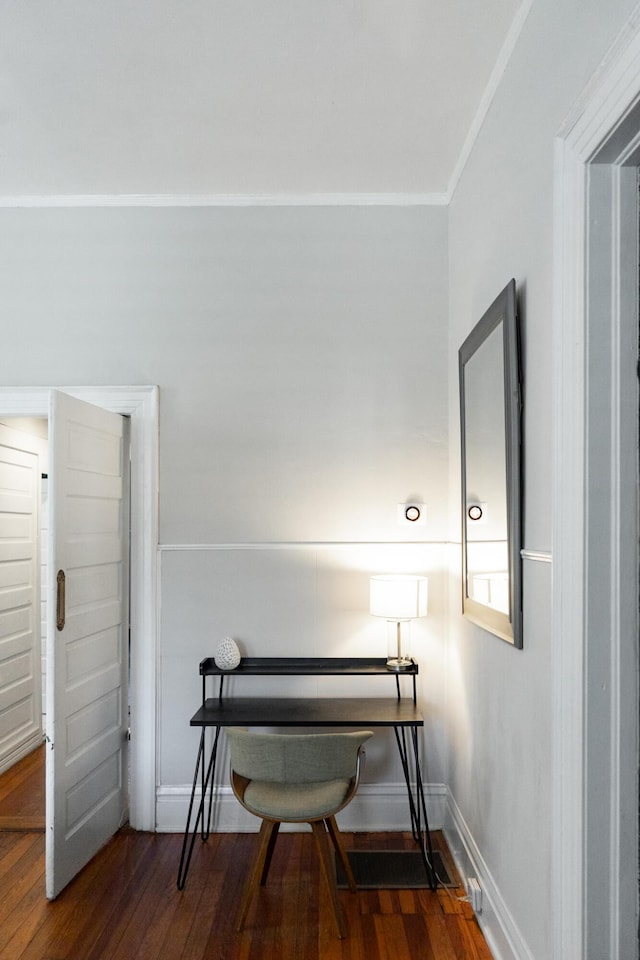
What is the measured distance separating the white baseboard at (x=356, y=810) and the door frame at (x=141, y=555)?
80 millimetres

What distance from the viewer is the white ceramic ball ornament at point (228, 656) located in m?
3.30

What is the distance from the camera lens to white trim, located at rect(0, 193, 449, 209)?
11.6 feet

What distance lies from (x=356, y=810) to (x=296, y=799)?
931 mm

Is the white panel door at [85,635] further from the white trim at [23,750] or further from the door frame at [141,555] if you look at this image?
the white trim at [23,750]

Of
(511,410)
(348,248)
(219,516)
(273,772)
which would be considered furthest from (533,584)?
(348,248)

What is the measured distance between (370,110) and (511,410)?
1.39 m

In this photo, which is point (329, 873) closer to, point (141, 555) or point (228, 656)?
point (228, 656)

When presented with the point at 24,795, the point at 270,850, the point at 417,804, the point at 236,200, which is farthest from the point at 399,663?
the point at 236,200

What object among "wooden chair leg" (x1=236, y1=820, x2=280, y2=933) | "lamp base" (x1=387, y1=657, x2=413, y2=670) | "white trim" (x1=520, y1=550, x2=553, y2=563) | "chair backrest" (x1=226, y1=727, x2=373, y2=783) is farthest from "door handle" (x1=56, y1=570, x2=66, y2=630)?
"white trim" (x1=520, y1=550, x2=553, y2=563)

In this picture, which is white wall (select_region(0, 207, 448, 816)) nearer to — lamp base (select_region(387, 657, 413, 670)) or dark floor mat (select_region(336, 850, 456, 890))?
lamp base (select_region(387, 657, 413, 670))

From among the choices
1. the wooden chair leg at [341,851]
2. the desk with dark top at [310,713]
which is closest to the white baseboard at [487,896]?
the desk with dark top at [310,713]

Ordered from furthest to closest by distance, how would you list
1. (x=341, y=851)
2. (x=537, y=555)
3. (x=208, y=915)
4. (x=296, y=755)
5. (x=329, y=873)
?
1. (x=341, y=851)
2. (x=208, y=915)
3. (x=329, y=873)
4. (x=296, y=755)
5. (x=537, y=555)

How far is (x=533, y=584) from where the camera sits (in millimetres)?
2066

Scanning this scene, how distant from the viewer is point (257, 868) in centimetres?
259
